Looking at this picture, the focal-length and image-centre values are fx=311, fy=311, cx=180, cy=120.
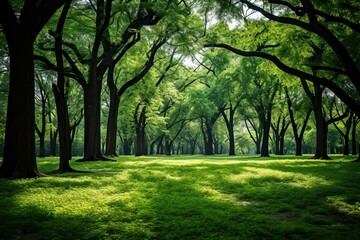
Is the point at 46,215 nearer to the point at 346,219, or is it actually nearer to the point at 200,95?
the point at 346,219

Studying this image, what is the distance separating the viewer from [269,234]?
5680 millimetres

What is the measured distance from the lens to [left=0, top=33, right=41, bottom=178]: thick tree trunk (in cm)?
1148

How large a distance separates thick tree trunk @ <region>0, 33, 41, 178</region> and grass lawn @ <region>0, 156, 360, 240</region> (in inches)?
49.4

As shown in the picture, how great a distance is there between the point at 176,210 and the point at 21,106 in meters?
7.77

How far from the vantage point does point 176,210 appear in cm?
723

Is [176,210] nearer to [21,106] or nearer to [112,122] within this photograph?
[21,106]

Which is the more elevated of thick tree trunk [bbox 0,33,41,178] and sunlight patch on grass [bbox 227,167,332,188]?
thick tree trunk [bbox 0,33,41,178]

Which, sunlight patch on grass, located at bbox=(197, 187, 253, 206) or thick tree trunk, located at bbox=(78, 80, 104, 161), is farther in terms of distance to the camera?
thick tree trunk, located at bbox=(78, 80, 104, 161)

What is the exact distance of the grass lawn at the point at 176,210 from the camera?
5.66 metres

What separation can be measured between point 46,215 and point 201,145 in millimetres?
87596

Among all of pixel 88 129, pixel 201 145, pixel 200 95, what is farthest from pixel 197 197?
pixel 201 145

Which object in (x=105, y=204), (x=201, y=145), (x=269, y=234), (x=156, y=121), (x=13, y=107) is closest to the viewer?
(x=269, y=234)

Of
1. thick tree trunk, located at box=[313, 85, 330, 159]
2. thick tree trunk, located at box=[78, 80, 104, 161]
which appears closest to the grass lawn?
thick tree trunk, located at box=[78, 80, 104, 161]

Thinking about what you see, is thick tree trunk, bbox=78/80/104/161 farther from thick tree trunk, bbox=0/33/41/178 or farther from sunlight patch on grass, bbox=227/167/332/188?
sunlight patch on grass, bbox=227/167/332/188
